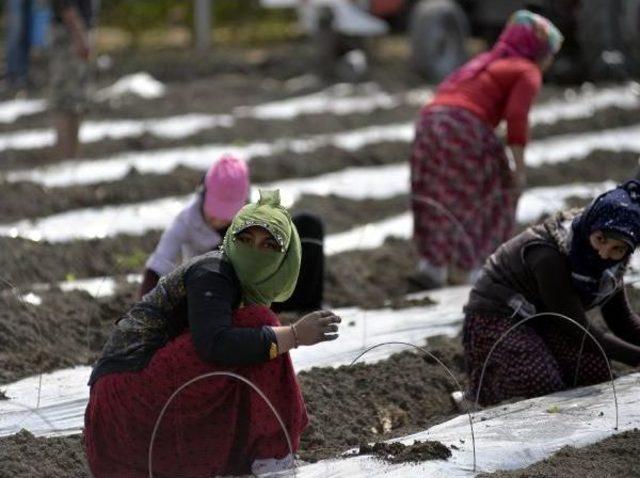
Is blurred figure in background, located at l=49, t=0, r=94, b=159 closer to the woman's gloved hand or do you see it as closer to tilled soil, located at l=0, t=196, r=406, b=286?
tilled soil, located at l=0, t=196, r=406, b=286

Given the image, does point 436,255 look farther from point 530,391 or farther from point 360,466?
point 360,466

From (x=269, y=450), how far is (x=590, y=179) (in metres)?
5.65

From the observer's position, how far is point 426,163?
21.9 feet

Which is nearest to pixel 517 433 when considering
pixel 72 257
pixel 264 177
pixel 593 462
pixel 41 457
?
pixel 593 462

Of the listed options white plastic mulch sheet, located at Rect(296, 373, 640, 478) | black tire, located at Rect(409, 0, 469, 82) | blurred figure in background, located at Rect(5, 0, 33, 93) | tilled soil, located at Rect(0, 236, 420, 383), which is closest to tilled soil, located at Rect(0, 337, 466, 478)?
white plastic mulch sheet, located at Rect(296, 373, 640, 478)

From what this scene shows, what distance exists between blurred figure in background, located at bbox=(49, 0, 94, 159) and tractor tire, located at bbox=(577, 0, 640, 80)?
5116 millimetres

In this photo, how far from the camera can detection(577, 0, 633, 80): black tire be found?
1262 cm

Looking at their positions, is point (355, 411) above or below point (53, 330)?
below

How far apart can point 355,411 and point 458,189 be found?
2.12 meters

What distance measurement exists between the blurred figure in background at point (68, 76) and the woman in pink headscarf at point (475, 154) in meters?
3.07

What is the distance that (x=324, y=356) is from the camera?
5.33 meters

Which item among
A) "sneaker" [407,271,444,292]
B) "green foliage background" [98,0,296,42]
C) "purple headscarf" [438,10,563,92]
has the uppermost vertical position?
"purple headscarf" [438,10,563,92]

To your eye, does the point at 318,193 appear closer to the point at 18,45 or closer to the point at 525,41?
the point at 525,41

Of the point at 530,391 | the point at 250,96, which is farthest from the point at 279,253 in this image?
the point at 250,96
